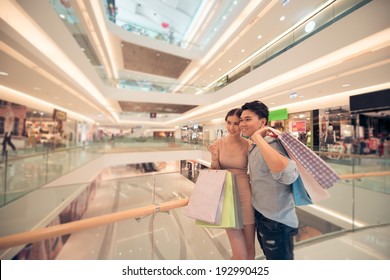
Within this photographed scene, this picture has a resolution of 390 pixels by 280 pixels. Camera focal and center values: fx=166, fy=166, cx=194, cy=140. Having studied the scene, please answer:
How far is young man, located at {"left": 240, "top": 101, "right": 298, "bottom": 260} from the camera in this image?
835mm

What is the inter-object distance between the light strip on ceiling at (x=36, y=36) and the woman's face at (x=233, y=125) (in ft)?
11.7

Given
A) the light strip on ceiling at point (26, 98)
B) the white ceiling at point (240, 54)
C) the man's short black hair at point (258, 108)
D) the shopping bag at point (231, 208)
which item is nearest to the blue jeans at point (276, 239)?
the shopping bag at point (231, 208)

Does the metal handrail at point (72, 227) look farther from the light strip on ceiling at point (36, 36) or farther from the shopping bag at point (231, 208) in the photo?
the light strip on ceiling at point (36, 36)

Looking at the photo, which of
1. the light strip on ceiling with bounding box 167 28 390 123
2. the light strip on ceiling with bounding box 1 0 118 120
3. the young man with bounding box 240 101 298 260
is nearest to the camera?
the young man with bounding box 240 101 298 260

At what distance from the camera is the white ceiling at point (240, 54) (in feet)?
9.80

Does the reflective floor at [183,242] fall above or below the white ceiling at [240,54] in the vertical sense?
below

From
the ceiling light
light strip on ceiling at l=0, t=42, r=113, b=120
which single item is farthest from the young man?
the ceiling light

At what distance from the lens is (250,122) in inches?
34.9

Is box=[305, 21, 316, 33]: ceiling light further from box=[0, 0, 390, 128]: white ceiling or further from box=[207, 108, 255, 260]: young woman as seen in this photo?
box=[207, 108, 255, 260]: young woman

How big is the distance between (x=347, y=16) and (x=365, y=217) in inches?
152

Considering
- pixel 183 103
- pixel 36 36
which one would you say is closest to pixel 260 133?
pixel 36 36

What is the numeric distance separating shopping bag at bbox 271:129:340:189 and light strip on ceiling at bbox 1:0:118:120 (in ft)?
12.8

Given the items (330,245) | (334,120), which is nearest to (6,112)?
(330,245)

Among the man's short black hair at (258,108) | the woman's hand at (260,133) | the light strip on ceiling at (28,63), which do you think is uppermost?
the light strip on ceiling at (28,63)
